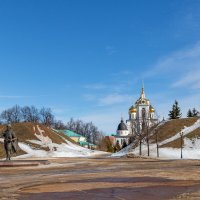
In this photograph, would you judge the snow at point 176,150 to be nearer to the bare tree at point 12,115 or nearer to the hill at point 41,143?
the hill at point 41,143

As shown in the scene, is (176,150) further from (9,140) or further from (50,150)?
(9,140)

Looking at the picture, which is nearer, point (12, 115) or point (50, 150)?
point (50, 150)

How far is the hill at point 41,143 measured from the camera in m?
65.2

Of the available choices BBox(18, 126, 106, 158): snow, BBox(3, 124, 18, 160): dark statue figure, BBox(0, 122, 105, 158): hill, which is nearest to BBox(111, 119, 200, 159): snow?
BBox(18, 126, 106, 158): snow

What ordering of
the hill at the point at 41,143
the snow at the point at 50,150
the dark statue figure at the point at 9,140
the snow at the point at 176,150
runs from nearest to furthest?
the dark statue figure at the point at 9,140
the snow at the point at 176,150
the snow at the point at 50,150
the hill at the point at 41,143

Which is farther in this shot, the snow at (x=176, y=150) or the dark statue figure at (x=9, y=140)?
the snow at (x=176, y=150)

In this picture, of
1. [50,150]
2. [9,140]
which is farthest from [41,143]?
[9,140]

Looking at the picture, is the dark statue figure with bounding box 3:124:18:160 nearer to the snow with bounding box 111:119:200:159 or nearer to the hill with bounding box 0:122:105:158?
the hill with bounding box 0:122:105:158

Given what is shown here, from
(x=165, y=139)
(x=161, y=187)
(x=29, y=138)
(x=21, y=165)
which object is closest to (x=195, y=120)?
(x=165, y=139)

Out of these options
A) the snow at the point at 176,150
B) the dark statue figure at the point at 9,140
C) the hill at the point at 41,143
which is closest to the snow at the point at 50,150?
the hill at the point at 41,143

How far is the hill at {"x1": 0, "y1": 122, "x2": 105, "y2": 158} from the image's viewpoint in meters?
65.2

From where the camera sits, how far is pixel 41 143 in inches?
2936

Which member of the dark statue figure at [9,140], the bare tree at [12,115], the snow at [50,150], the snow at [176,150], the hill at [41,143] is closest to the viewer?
the dark statue figure at [9,140]

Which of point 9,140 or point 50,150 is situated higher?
point 9,140
